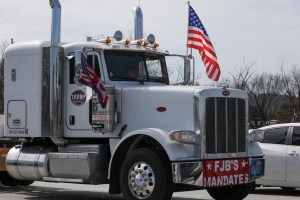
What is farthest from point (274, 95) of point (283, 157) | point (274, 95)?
point (283, 157)

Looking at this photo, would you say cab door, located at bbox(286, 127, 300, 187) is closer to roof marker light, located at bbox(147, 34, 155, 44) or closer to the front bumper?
the front bumper

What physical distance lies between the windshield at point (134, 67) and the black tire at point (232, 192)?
2.35 metres

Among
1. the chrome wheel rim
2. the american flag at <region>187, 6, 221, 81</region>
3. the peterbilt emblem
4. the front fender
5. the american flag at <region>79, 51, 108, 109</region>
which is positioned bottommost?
the chrome wheel rim

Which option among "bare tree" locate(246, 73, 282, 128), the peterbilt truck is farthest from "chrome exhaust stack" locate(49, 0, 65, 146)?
"bare tree" locate(246, 73, 282, 128)

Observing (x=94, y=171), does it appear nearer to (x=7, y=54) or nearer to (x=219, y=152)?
(x=219, y=152)

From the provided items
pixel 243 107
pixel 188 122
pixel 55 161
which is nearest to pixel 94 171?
pixel 55 161

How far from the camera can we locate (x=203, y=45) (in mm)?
12586

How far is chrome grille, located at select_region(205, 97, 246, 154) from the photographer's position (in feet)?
32.0

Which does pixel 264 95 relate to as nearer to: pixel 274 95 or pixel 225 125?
pixel 274 95

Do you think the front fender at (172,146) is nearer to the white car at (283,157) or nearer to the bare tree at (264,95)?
the white car at (283,157)

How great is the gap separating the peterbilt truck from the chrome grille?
16 mm

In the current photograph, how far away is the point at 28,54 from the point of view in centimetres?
1192

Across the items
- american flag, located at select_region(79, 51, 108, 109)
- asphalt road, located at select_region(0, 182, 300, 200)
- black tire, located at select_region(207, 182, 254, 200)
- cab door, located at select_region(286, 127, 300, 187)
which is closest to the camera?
american flag, located at select_region(79, 51, 108, 109)

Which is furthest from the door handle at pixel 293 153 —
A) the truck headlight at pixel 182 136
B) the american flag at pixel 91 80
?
the american flag at pixel 91 80
